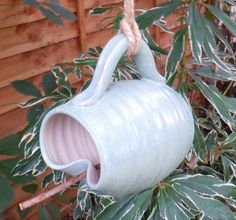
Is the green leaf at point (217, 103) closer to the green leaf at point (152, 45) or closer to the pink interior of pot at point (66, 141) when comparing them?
the green leaf at point (152, 45)

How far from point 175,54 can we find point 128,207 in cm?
40

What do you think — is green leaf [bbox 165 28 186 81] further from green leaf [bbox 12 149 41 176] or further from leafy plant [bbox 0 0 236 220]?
green leaf [bbox 12 149 41 176]

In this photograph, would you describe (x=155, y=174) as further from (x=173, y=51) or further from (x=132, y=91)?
(x=173, y=51)

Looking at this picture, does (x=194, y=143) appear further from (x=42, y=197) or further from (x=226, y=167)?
(x=42, y=197)

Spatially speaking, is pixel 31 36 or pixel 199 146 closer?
pixel 199 146

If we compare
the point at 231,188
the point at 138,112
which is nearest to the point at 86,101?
the point at 138,112

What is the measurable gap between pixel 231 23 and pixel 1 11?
0.86 metres

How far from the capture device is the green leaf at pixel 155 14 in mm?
962

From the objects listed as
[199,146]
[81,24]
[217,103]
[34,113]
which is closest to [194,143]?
[199,146]

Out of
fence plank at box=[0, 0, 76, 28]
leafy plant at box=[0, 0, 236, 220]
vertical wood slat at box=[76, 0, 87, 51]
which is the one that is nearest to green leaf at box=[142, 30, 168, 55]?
leafy plant at box=[0, 0, 236, 220]

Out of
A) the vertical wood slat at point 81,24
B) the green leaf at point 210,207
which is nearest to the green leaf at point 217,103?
the green leaf at point 210,207

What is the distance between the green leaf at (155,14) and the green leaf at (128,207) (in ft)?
1.36

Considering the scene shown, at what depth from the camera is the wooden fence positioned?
1.53m

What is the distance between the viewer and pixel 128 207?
0.92 m
